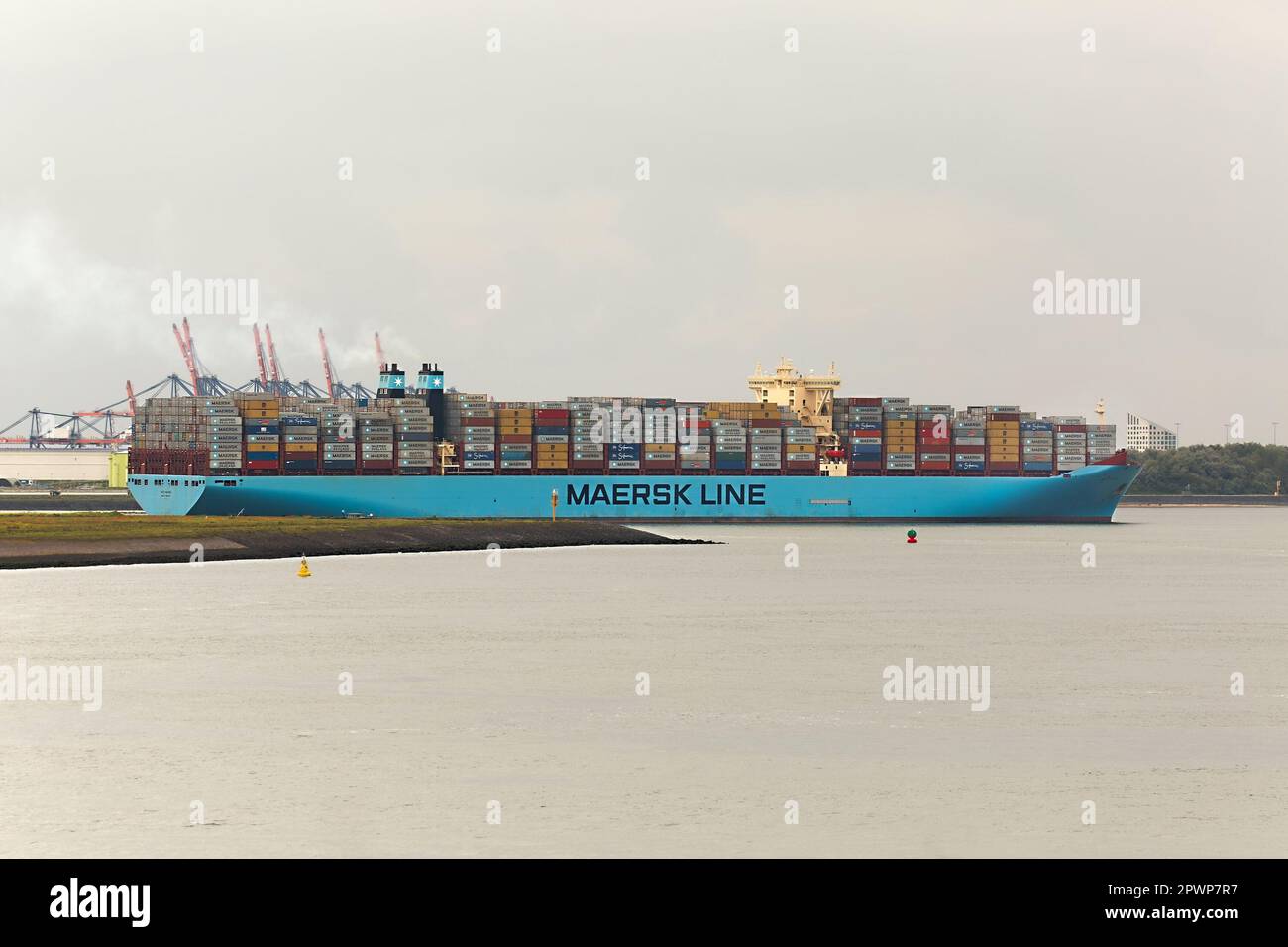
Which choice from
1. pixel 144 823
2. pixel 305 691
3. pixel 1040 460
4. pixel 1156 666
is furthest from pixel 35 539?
pixel 1040 460

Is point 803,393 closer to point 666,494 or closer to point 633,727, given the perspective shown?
point 666,494

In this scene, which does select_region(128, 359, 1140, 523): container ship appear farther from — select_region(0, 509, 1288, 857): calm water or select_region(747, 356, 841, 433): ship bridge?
select_region(0, 509, 1288, 857): calm water

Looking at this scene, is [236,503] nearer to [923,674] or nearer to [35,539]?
[35,539]

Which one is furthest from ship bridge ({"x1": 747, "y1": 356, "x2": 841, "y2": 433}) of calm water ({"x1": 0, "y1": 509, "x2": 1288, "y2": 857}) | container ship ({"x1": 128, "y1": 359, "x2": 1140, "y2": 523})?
calm water ({"x1": 0, "y1": 509, "x2": 1288, "y2": 857})

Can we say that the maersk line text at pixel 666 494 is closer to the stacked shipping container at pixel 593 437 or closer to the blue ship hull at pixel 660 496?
the blue ship hull at pixel 660 496

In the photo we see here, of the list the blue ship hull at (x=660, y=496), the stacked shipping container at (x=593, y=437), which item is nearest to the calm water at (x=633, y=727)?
the blue ship hull at (x=660, y=496)

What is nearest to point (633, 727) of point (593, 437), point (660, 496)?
point (593, 437)
